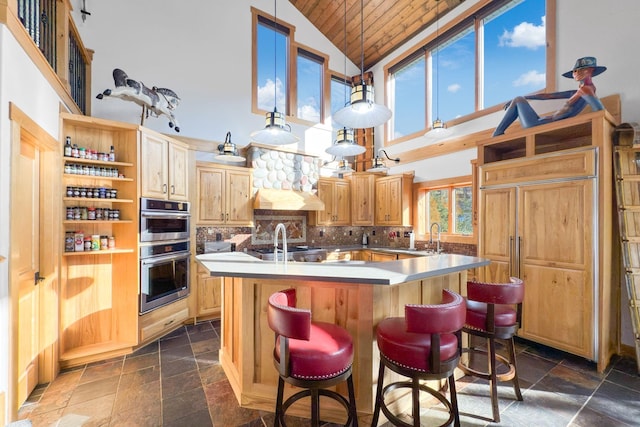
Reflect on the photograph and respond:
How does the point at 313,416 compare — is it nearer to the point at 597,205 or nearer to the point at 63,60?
the point at 597,205

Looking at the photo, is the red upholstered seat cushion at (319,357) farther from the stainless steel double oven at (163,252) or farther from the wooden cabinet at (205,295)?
the wooden cabinet at (205,295)

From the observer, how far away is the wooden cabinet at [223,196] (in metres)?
4.11

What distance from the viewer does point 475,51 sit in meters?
4.39

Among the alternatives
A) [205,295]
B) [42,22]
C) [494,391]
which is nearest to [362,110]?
[494,391]

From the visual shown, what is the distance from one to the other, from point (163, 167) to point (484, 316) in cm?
365

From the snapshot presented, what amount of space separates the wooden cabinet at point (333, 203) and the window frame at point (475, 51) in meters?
1.43

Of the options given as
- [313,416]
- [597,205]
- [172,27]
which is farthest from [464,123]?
[172,27]

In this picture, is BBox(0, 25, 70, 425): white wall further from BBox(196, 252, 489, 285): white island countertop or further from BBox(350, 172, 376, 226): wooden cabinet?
BBox(350, 172, 376, 226): wooden cabinet

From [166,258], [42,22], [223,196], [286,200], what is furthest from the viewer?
[286,200]

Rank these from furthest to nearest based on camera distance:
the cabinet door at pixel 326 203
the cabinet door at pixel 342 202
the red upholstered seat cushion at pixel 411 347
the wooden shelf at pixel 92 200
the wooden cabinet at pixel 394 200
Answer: the cabinet door at pixel 342 202 → the cabinet door at pixel 326 203 → the wooden cabinet at pixel 394 200 → the wooden shelf at pixel 92 200 → the red upholstered seat cushion at pixel 411 347

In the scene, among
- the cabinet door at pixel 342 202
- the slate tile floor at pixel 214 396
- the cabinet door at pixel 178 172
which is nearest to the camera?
the slate tile floor at pixel 214 396

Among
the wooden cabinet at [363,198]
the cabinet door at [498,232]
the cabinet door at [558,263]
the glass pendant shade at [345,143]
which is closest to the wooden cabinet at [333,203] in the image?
the wooden cabinet at [363,198]

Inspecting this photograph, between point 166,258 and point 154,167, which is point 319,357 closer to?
point 166,258

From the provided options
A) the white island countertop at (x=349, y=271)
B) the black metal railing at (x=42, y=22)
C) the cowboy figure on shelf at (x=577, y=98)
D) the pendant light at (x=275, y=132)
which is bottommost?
the white island countertop at (x=349, y=271)
